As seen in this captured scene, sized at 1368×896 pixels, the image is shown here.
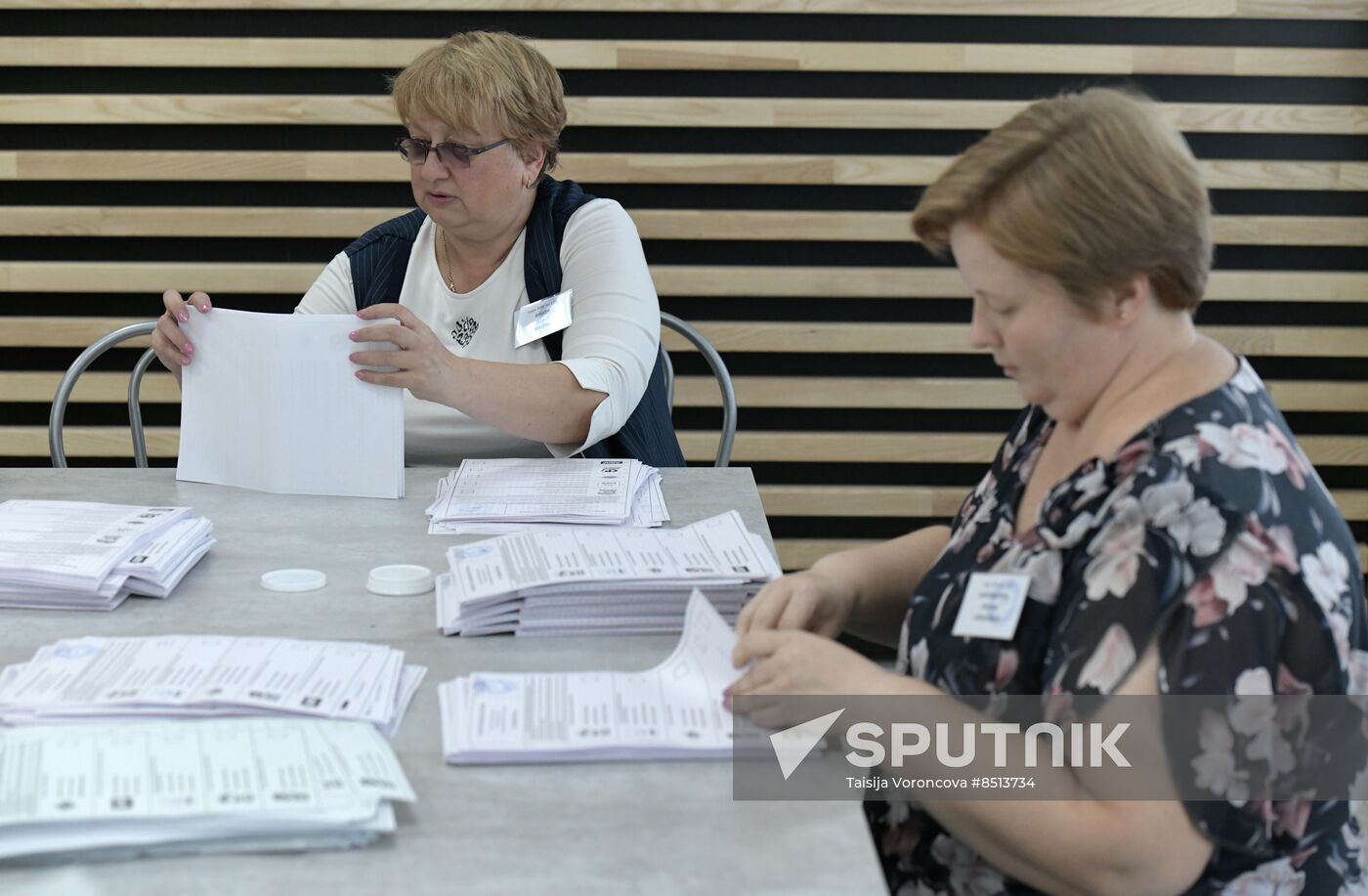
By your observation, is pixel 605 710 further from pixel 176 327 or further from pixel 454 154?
pixel 454 154

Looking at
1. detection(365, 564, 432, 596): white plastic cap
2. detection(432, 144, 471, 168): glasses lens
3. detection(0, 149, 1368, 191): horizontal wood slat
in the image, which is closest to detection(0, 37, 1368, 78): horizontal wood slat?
detection(0, 149, 1368, 191): horizontal wood slat

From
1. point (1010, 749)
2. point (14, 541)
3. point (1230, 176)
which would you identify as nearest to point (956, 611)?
point (1010, 749)

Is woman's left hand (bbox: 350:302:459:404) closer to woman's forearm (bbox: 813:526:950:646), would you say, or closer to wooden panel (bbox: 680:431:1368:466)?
woman's forearm (bbox: 813:526:950:646)

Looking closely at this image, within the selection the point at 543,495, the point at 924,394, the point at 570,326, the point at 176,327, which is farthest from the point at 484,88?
the point at 924,394

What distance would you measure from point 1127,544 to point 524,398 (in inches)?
55.2

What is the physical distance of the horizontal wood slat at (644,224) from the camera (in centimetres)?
405

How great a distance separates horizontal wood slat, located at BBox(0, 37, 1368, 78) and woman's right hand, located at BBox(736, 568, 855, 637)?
2.63 meters

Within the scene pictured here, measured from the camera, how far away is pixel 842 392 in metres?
4.17

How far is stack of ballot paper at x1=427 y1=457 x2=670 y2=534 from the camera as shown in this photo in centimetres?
212

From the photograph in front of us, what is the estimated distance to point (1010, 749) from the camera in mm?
1242

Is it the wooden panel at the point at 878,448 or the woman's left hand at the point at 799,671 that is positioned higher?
the woman's left hand at the point at 799,671

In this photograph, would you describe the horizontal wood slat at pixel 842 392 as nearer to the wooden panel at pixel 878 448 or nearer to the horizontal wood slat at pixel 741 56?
the wooden panel at pixel 878 448

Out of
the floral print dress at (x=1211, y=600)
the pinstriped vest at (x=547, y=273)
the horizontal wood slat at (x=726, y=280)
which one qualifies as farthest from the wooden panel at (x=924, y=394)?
the floral print dress at (x=1211, y=600)

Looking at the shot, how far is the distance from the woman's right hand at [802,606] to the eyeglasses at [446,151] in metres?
1.30
